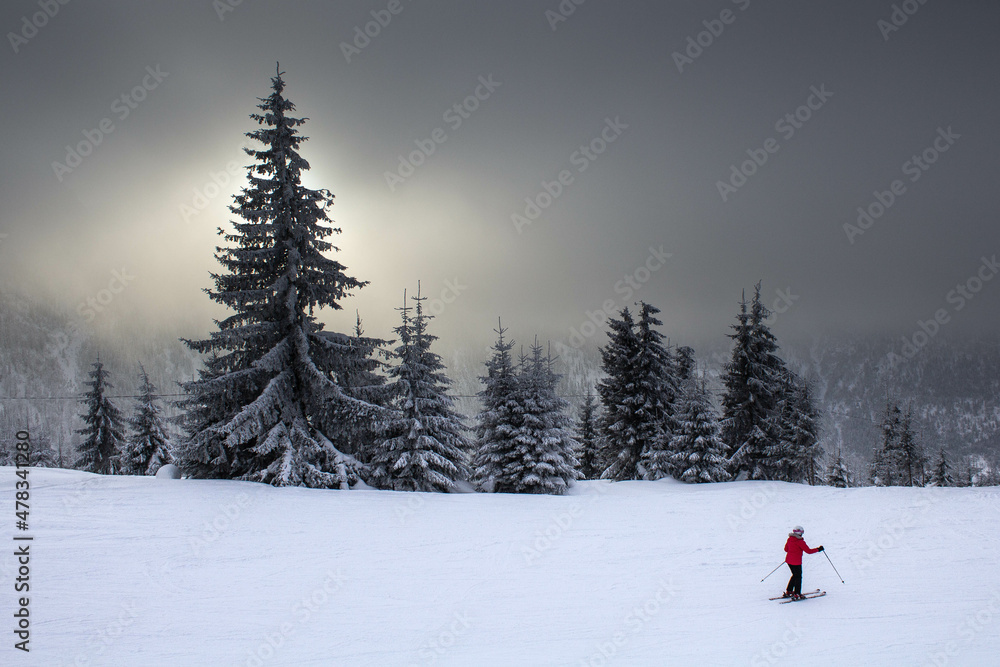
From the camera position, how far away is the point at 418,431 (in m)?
21.0

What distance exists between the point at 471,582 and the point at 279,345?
10.8m

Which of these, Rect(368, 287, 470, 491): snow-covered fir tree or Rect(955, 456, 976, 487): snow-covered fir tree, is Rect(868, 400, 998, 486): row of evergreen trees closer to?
Rect(955, 456, 976, 487): snow-covered fir tree

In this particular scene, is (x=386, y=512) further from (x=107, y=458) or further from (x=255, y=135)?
(x=107, y=458)

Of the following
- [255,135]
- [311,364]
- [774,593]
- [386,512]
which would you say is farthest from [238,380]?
[774,593]

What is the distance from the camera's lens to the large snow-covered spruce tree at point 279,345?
16.0m

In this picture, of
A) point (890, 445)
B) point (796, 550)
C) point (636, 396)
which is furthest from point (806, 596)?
point (890, 445)

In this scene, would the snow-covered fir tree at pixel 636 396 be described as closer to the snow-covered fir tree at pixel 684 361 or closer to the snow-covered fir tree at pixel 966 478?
the snow-covered fir tree at pixel 684 361

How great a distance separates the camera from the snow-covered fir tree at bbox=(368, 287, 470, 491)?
2031cm

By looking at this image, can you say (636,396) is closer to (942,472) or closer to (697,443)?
(697,443)

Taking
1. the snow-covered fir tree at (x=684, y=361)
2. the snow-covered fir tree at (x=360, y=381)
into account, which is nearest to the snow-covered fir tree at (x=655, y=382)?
the snow-covered fir tree at (x=684, y=361)

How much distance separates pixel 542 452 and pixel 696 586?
1345 cm

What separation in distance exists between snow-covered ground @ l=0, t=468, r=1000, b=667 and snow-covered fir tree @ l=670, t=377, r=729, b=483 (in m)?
8.34

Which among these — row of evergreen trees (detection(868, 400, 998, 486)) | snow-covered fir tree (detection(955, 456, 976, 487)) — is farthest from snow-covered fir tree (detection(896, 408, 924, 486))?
snow-covered fir tree (detection(955, 456, 976, 487))

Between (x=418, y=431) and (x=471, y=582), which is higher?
(x=418, y=431)
